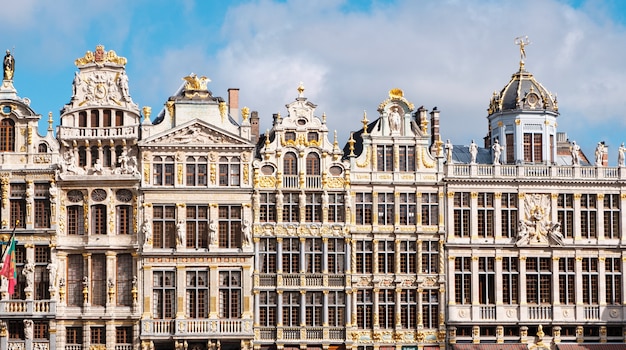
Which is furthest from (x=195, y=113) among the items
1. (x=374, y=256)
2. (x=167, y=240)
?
(x=374, y=256)

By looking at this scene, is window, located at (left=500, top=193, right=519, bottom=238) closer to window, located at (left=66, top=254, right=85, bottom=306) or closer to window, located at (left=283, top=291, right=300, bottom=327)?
window, located at (left=283, top=291, right=300, bottom=327)

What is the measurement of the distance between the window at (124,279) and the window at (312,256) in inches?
317

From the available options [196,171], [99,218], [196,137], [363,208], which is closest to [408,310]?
[363,208]

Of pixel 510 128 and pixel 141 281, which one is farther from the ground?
pixel 510 128

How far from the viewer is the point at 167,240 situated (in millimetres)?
58594

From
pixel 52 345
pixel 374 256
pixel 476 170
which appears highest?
pixel 476 170

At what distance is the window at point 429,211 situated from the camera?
60.2 metres

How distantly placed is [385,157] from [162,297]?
12.3m

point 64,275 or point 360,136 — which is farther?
point 360,136

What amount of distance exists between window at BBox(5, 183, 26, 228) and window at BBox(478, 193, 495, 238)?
69.5 feet

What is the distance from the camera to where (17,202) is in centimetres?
5853

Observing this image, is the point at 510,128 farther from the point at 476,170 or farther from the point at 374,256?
the point at 374,256

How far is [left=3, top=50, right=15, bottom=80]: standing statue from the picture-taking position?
195 ft

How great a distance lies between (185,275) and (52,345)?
6696mm
